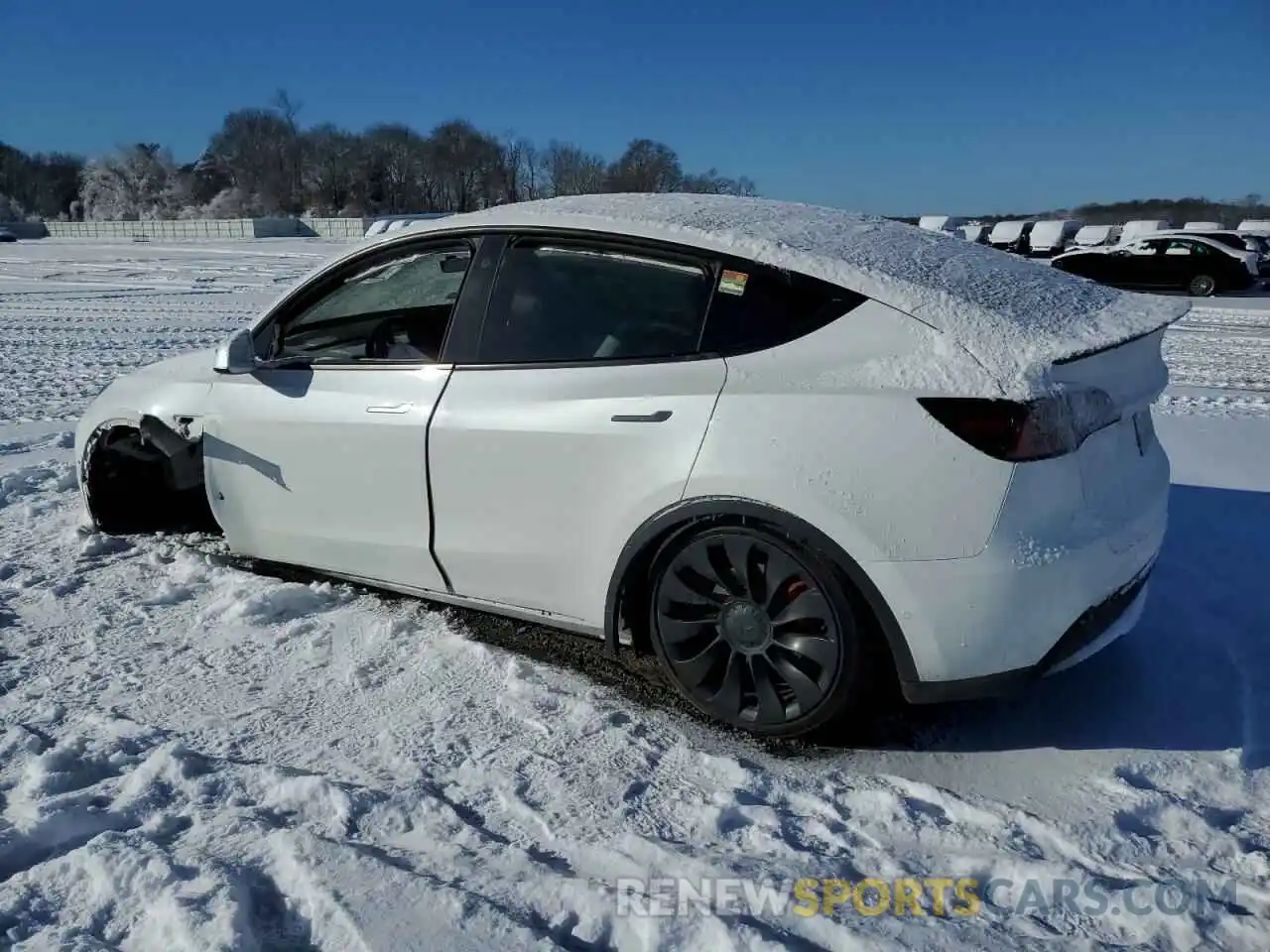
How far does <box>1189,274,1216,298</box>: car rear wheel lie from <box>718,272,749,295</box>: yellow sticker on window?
19.9 m

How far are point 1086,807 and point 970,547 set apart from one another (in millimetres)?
792

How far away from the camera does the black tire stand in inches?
108

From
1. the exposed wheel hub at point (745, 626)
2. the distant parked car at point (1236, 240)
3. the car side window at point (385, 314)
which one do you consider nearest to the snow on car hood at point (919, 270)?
the car side window at point (385, 314)

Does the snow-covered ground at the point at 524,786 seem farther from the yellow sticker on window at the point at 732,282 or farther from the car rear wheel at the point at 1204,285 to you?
the car rear wheel at the point at 1204,285

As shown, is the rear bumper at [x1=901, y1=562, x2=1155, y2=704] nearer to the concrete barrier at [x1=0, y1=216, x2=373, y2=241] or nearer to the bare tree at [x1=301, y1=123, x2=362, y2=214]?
the concrete barrier at [x1=0, y1=216, x2=373, y2=241]

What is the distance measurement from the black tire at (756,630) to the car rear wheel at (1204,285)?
20069 mm

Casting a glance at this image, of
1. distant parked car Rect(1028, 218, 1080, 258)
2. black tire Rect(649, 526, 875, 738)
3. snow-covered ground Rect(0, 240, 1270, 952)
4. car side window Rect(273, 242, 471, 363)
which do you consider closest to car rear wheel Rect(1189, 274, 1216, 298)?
snow-covered ground Rect(0, 240, 1270, 952)

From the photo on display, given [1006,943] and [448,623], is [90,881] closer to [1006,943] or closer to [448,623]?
[448,623]

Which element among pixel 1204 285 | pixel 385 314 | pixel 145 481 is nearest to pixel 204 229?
pixel 1204 285

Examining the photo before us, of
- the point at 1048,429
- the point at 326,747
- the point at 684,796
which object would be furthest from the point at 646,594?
the point at 1048,429

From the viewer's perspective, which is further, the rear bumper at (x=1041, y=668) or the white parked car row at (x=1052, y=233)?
the white parked car row at (x=1052, y=233)

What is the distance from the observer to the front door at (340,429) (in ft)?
11.3

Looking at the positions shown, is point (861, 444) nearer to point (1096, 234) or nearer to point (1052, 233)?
point (1052, 233)

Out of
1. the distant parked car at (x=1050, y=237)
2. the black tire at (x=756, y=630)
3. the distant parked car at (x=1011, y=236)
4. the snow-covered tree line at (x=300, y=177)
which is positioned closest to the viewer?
the black tire at (x=756, y=630)
